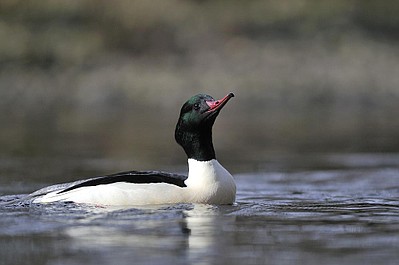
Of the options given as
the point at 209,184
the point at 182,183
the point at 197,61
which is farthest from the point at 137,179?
the point at 197,61

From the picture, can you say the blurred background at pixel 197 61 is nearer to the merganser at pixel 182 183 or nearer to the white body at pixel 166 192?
the merganser at pixel 182 183

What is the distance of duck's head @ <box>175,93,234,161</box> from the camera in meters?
10.6

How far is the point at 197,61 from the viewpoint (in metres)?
37.4

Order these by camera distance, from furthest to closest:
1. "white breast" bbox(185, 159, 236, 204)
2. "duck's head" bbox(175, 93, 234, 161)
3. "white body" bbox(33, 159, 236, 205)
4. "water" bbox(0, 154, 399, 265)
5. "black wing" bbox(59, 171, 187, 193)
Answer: "duck's head" bbox(175, 93, 234, 161), "white breast" bbox(185, 159, 236, 204), "black wing" bbox(59, 171, 187, 193), "white body" bbox(33, 159, 236, 205), "water" bbox(0, 154, 399, 265)

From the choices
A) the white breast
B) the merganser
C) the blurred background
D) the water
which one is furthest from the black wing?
the blurred background

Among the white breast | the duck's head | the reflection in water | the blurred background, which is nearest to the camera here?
the reflection in water

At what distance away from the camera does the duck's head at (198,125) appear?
1065 centimetres

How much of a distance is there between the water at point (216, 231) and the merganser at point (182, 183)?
0.49ft

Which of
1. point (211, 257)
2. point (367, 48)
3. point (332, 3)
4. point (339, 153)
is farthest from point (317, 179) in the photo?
point (332, 3)

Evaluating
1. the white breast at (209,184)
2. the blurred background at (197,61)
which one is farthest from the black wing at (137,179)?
the blurred background at (197,61)

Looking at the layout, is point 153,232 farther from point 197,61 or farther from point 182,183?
point 197,61

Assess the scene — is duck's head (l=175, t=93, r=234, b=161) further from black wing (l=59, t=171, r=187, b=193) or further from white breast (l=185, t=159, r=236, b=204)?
black wing (l=59, t=171, r=187, b=193)

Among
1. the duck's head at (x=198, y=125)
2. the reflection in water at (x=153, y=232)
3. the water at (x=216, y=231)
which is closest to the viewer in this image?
the water at (x=216, y=231)

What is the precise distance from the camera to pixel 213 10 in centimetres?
4044
